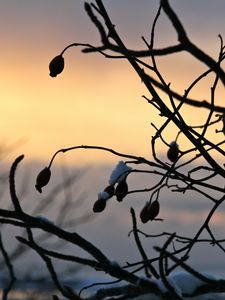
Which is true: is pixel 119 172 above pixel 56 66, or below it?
below

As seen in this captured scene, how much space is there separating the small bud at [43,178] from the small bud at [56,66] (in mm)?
353

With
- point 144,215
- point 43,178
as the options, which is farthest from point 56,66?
point 144,215

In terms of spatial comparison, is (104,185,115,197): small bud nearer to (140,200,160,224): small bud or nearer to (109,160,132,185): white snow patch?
(109,160,132,185): white snow patch

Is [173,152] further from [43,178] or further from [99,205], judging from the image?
[43,178]

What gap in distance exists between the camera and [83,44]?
80.0 inches

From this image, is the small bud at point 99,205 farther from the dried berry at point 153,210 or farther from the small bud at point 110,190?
the dried berry at point 153,210

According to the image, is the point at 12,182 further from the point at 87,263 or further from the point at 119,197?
the point at 119,197

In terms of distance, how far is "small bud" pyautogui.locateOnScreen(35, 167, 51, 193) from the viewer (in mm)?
2314

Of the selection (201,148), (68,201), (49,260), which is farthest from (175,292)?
(68,201)

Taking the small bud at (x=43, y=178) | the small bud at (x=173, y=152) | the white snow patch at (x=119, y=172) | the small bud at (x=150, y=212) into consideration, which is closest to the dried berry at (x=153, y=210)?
the small bud at (x=150, y=212)

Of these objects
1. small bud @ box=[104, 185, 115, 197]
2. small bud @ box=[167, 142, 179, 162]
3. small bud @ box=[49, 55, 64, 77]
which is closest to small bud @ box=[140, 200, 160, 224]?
small bud @ box=[104, 185, 115, 197]

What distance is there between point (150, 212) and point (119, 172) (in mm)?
194

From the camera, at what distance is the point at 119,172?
240 cm

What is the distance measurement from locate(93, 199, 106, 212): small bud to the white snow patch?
0.11 meters
